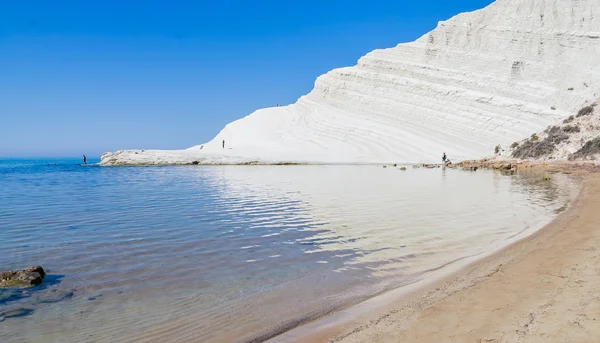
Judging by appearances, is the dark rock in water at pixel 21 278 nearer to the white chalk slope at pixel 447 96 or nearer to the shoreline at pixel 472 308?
the shoreline at pixel 472 308

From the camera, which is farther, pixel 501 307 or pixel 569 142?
pixel 569 142

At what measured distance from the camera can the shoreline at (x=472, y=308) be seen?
3607 millimetres

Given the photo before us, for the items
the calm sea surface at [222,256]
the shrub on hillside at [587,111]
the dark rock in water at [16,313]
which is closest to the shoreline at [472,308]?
the calm sea surface at [222,256]

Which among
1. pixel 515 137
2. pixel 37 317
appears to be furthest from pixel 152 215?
pixel 515 137

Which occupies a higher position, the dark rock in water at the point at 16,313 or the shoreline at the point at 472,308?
the shoreline at the point at 472,308

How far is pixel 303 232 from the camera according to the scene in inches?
356

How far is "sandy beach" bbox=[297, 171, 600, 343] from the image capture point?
352 cm

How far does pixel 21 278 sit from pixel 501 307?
5.21 metres

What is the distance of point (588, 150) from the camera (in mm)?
30250

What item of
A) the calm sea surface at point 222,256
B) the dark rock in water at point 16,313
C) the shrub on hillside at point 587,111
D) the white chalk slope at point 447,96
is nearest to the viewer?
the calm sea surface at point 222,256

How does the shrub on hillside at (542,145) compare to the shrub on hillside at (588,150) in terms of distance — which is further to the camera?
the shrub on hillside at (542,145)

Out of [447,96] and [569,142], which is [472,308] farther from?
[447,96]

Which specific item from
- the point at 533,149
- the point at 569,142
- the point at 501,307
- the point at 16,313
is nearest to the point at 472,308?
the point at 501,307

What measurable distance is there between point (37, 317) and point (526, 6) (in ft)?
201
